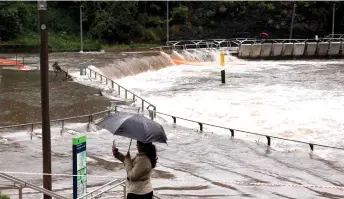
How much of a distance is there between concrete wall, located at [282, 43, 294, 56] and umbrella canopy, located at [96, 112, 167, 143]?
52884 mm

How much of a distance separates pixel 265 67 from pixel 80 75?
2302 cm

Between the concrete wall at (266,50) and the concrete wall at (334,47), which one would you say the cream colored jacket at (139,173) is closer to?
the concrete wall at (266,50)

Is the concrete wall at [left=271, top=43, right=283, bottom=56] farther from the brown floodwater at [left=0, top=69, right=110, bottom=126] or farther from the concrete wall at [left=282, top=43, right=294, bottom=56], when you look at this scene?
the brown floodwater at [left=0, top=69, right=110, bottom=126]

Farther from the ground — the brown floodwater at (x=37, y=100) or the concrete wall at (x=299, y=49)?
the concrete wall at (x=299, y=49)

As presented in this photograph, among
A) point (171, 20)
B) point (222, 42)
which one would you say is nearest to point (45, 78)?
point (222, 42)

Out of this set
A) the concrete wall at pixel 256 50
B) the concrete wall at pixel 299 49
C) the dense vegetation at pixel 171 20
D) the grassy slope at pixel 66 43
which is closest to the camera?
the grassy slope at pixel 66 43

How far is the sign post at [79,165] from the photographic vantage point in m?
7.39

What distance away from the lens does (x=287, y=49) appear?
58.1 m

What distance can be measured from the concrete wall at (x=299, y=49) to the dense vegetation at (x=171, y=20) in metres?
6.74

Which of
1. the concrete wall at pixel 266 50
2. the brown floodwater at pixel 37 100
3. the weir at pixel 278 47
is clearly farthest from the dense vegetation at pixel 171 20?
the brown floodwater at pixel 37 100

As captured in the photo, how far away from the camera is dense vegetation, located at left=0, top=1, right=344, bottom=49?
60.6 meters

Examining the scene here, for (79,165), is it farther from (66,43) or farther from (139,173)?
(66,43)

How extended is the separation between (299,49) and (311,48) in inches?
51.9

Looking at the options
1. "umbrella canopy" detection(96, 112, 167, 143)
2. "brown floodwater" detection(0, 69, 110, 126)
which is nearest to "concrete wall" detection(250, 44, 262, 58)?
"brown floodwater" detection(0, 69, 110, 126)
